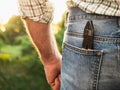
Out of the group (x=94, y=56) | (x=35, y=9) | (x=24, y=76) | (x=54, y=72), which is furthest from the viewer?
(x=24, y=76)

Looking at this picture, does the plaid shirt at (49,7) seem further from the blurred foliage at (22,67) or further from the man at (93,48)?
the blurred foliage at (22,67)

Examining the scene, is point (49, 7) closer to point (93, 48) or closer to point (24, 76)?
point (93, 48)

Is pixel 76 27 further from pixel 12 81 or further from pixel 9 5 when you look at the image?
pixel 9 5

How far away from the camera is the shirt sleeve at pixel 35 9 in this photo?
204 cm

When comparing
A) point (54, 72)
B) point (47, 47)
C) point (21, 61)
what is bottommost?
point (21, 61)

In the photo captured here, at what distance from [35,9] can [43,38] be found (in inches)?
6.4

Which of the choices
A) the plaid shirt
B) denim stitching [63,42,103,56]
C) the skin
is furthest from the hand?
denim stitching [63,42,103,56]

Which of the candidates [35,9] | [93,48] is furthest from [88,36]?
[35,9]

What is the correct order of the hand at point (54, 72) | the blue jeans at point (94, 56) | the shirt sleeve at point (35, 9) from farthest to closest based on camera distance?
1. the hand at point (54, 72)
2. the shirt sleeve at point (35, 9)
3. the blue jeans at point (94, 56)

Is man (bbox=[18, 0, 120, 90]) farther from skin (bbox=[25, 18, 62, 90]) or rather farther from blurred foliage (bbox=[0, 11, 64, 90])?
blurred foliage (bbox=[0, 11, 64, 90])

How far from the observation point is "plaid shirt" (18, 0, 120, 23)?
175 cm

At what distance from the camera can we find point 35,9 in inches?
80.5

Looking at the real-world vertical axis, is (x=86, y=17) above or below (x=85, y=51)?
above

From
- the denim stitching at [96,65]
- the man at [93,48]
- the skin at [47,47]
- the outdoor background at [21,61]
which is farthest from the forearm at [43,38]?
the outdoor background at [21,61]
